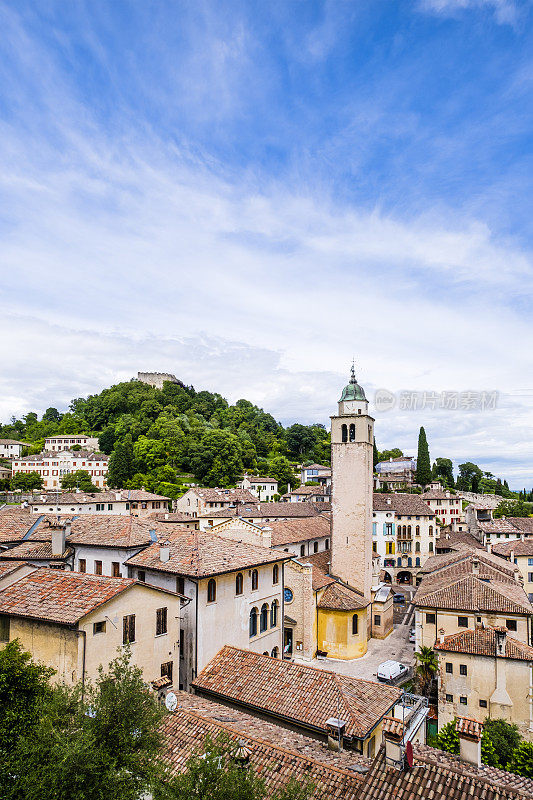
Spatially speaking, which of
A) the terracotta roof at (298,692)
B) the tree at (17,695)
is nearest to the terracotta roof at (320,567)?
the terracotta roof at (298,692)

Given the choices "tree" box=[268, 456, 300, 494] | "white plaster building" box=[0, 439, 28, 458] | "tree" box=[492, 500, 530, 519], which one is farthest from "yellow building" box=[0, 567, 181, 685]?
"white plaster building" box=[0, 439, 28, 458]

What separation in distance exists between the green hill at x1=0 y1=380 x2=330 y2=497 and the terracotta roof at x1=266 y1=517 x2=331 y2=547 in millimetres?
50668

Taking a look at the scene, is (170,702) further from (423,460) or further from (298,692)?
(423,460)

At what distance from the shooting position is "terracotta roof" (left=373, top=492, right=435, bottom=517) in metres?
68.5

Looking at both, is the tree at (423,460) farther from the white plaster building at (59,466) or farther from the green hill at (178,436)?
the white plaster building at (59,466)

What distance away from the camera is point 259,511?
2496 inches

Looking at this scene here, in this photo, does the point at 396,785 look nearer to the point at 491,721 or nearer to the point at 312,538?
the point at 491,721

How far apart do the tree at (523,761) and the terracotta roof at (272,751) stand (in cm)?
898

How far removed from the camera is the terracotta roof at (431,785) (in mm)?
10922

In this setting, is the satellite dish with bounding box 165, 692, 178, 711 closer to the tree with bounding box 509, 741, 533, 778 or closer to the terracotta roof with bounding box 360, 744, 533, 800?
the terracotta roof with bounding box 360, 744, 533, 800

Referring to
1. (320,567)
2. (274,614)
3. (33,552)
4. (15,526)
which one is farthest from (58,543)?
(320,567)

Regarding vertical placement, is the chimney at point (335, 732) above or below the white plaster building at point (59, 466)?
below

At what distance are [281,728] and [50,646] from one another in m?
8.71

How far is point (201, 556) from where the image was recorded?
2452 centimetres
